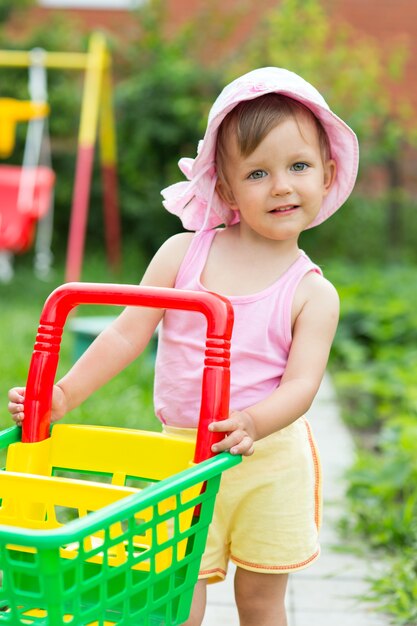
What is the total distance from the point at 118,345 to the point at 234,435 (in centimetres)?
46

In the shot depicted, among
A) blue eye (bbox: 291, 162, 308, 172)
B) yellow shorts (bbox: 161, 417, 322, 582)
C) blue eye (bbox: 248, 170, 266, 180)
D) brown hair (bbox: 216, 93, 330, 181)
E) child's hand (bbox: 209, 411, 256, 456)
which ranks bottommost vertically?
yellow shorts (bbox: 161, 417, 322, 582)

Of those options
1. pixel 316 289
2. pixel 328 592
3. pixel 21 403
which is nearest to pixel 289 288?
pixel 316 289

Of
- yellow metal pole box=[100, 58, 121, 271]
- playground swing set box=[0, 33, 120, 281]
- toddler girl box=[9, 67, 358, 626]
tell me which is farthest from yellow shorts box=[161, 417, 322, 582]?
yellow metal pole box=[100, 58, 121, 271]

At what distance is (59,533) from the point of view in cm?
138

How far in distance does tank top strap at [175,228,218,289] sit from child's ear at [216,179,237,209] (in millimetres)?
88

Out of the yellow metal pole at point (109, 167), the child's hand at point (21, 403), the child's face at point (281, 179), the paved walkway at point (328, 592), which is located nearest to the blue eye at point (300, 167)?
the child's face at point (281, 179)

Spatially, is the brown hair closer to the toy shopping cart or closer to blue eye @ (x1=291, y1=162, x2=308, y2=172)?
blue eye @ (x1=291, y1=162, x2=308, y2=172)

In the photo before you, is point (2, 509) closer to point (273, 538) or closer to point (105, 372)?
point (105, 372)

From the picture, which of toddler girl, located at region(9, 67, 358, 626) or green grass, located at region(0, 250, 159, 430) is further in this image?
green grass, located at region(0, 250, 159, 430)

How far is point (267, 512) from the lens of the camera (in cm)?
220

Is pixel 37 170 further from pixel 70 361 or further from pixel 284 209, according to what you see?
pixel 284 209

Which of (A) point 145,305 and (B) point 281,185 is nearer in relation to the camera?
(A) point 145,305

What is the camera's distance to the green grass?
4.27 m

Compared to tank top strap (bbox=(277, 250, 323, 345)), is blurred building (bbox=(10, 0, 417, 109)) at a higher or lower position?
higher
